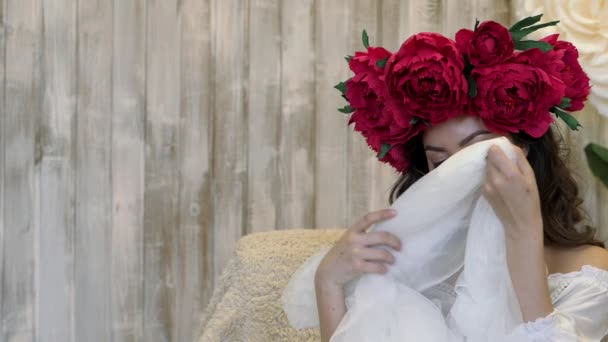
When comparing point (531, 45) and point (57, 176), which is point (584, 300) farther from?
point (57, 176)

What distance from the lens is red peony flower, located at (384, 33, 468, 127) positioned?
1.30 meters

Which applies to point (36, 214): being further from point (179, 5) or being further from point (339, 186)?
point (339, 186)

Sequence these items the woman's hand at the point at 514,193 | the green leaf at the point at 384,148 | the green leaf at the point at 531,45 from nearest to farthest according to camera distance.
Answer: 1. the woman's hand at the point at 514,193
2. the green leaf at the point at 531,45
3. the green leaf at the point at 384,148

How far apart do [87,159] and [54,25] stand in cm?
37

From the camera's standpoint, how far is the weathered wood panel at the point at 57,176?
6.69 ft

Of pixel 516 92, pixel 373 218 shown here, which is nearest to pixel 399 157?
pixel 373 218

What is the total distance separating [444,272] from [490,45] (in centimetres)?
41

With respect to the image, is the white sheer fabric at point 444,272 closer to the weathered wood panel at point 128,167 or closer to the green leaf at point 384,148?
the green leaf at point 384,148

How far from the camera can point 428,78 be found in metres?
1.31

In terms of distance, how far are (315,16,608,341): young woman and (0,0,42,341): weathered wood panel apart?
0.94m

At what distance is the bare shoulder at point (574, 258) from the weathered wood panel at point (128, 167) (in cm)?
110

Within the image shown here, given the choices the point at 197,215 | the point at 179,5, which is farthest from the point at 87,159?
the point at 179,5

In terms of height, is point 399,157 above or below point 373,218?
above


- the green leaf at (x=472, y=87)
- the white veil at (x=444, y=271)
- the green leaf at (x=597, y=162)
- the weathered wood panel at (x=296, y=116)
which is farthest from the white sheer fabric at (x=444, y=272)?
the weathered wood panel at (x=296, y=116)
